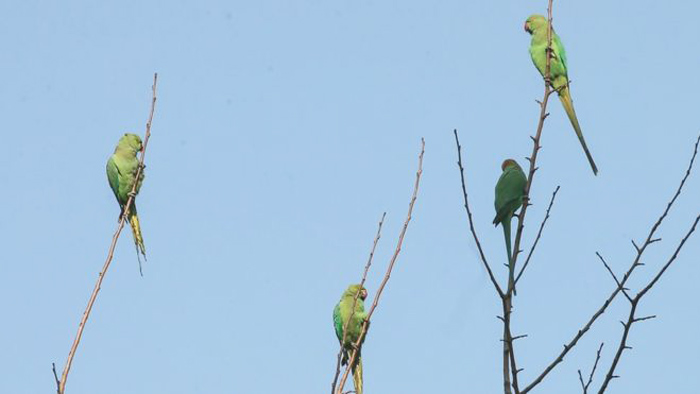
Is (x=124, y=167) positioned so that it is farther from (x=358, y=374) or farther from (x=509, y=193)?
(x=509, y=193)

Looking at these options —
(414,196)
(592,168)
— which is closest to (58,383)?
(414,196)

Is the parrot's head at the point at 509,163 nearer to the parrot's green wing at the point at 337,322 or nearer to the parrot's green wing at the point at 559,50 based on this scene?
the parrot's green wing at the point at 559,50

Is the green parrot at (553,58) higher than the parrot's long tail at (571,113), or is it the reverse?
the green parrot at (553,58)

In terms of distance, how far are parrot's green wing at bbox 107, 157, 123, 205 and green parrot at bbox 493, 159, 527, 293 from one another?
347 centimetres

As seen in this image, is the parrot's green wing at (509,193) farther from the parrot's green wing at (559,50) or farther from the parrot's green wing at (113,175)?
the parrot's green wing at (113,175)

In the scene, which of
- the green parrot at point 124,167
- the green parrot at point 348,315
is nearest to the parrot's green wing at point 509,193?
the green parrot at point 348,315

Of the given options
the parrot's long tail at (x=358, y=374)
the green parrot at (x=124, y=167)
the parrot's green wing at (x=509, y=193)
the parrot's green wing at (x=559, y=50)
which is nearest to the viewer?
the parrot's green wing at (x=509, y=193)

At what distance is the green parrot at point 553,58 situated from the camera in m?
6.47

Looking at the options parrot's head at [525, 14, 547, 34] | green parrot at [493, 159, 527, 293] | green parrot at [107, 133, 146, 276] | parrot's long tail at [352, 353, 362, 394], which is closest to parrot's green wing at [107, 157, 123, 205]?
green parrot at [107, 133, 146, 276]

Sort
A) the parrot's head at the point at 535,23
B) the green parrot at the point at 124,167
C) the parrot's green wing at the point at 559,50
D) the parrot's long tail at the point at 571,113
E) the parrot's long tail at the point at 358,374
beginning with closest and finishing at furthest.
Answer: the parrot's long tail at the point at 571,113 < the parrot's long tail at the point at 358,374 < the parrot's green wing at the point at 559,50 < the green parrot at the point at 124,167 < the parrot's head at the point at 535,23

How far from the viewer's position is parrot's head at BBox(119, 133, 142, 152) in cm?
820

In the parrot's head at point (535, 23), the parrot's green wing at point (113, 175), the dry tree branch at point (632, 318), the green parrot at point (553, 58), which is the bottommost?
the dry tree branch at point (632, 318)

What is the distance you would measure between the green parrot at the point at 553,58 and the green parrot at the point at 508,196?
0.57m

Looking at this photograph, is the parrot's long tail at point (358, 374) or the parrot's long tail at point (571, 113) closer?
the parrot's long tail at point (571, 113)
